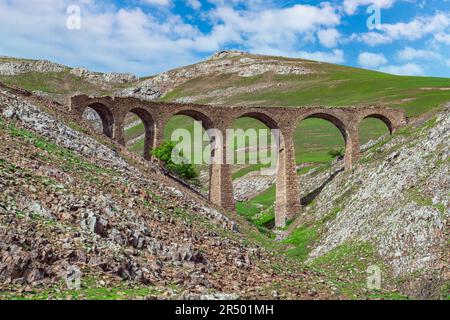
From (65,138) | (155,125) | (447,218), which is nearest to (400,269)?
(447,218)

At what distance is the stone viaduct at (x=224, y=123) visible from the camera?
49.2m

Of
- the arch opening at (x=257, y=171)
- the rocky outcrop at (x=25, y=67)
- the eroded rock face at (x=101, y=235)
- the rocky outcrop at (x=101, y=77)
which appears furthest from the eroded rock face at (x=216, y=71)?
the eroded rock face at (x=101, y=235)

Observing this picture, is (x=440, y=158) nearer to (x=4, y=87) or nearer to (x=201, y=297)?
(x=201, y=297)

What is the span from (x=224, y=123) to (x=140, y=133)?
74.9 metres

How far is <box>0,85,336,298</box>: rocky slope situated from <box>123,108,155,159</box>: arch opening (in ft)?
78.1

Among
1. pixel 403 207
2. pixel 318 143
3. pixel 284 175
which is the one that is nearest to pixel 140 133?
pixel 318 143

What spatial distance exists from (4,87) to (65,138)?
9.48 m

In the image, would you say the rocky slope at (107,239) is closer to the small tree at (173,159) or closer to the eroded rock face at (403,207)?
the eroded rock face at (403,207)

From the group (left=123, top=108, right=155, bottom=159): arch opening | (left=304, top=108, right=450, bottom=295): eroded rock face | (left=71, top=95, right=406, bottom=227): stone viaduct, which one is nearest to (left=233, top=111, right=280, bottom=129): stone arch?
(left=71, top=95, right=406, bottom=227): stone viaduct

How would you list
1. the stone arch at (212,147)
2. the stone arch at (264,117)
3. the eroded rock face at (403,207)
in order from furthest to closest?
the stone arch at (264,117)
the stone arch at (212,147)
the eroded rock face at (403,207)

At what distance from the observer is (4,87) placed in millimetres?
34906

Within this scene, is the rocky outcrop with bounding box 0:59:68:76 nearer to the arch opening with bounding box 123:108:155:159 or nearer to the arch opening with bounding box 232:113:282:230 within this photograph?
the arch opening with bounding box 123:108:155:159

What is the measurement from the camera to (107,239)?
1612 cm

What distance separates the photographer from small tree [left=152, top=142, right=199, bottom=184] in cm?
5147
